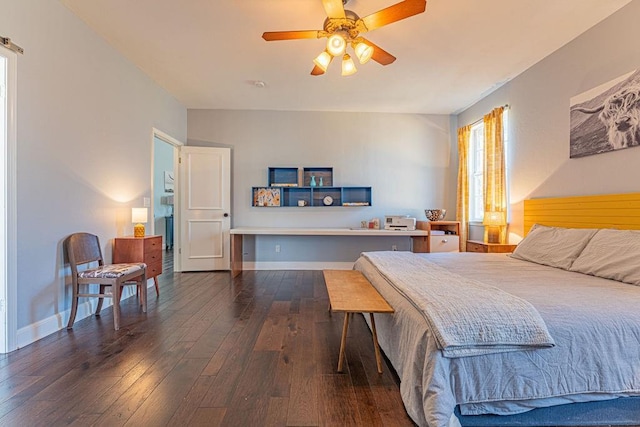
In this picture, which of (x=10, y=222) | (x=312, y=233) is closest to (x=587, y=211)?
(x=312, y=233)

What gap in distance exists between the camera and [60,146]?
2.71 metres

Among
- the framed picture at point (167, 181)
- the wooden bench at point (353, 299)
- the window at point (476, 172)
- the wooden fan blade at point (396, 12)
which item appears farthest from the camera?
the framed picture at point (167, 181)

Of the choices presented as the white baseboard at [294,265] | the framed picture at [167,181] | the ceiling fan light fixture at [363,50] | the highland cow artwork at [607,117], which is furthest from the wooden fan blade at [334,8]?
the framed picture at [167,181]

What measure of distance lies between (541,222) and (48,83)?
4.76m

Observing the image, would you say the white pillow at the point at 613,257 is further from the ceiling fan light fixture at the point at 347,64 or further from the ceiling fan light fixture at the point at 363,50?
the ceiling fan light fixture at the point at 347,64

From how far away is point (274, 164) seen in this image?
17.9 feet

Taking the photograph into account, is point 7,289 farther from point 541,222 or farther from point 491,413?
point 541,222

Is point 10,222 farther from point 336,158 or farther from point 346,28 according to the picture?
point 336,158

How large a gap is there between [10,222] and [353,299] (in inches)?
95.8

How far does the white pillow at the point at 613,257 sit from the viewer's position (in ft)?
6.71

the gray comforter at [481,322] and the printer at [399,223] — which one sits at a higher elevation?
the printer at [399,223]

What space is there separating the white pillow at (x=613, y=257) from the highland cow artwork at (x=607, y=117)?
78 centimetres

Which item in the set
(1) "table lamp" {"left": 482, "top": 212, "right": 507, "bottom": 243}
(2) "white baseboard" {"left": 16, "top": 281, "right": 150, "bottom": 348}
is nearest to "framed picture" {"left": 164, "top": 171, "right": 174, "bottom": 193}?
(2) "white baseboard" {"left": 16, "top": 281, "right": 150, "bottom": 348}

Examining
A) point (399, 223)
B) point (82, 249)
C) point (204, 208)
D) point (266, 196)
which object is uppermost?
point (266, 196)
